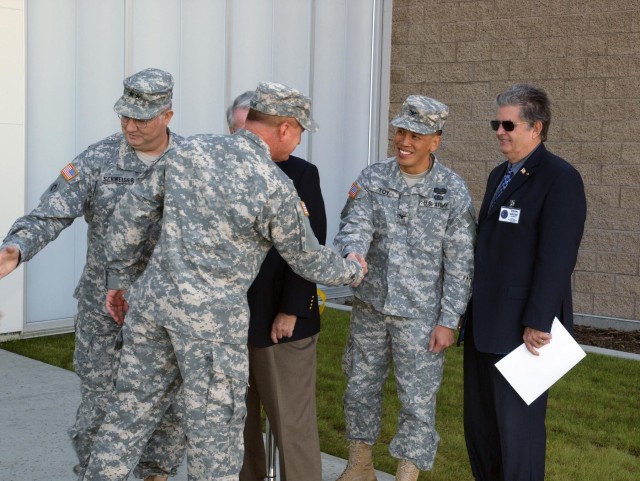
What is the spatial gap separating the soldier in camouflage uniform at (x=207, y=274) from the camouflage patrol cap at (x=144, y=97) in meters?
0.49

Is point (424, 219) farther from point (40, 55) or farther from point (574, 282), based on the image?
point (574, 282)

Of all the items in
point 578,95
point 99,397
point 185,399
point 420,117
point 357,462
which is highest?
point 578,95

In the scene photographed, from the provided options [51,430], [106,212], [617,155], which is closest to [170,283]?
[106,212]

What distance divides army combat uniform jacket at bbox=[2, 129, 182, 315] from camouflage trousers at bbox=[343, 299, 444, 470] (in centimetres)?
117

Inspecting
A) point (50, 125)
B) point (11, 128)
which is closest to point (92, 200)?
point (11, 128)

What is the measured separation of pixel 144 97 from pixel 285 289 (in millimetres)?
967

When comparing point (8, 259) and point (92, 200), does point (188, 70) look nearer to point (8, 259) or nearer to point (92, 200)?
point (92, 200)

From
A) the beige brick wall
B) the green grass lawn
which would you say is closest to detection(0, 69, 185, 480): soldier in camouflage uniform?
the green grass lawn

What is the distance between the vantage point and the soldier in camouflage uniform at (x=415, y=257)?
4254mm

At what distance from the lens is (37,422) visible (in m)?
5.59

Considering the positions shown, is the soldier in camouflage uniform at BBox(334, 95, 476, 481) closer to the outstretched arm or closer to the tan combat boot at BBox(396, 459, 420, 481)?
the tan combat boot at BBox(396, 459, 420, 481)

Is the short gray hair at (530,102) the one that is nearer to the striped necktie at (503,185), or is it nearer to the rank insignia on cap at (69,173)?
the striped necktie at (503,185)

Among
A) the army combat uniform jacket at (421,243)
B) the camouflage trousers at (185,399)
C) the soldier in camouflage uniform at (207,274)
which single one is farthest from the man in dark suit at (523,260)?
the camouflage trousers at (185,399)

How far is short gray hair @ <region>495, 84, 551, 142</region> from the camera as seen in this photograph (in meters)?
3.94
